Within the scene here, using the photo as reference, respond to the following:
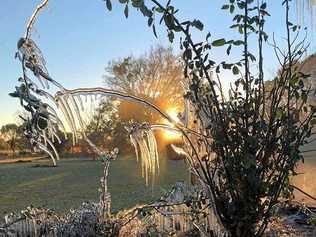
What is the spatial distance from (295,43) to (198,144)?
634mm

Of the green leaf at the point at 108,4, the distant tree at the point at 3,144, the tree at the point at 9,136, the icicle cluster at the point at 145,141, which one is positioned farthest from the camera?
the distant tree at the point at 3,144

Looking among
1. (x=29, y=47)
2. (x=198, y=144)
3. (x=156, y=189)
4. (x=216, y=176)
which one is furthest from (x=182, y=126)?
(x=156, y=189)

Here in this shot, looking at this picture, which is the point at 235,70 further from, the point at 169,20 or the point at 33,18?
the point at 33,18

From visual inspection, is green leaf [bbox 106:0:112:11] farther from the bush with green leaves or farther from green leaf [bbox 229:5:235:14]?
green leaf [bbox 229:5:235:14]

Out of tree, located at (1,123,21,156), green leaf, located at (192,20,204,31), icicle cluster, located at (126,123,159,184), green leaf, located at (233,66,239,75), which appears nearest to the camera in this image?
green leaf, located at (192,20,204,31)

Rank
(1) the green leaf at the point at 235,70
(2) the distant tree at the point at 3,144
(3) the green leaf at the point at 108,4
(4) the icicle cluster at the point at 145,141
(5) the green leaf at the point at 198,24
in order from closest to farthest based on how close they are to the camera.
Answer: (3) the green leaf at the point at 108,4 < (5) the green leaf at the point at 198,24 < (1) the green leaf at the point at 235,70 < (4) the icicle cluster at the point at 145,141 < (2) the distant tree at the point at 3,144

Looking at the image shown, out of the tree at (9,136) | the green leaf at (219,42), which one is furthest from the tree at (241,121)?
the tree at (9,136)

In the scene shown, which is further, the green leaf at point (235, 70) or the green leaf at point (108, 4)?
the green leaf at point (235, 70)

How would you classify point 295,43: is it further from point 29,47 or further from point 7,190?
point 7,190

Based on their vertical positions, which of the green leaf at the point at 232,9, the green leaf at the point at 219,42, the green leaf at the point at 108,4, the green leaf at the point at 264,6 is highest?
the green leaf at the point at 264,6

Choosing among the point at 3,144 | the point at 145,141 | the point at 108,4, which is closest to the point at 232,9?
the point at 108,4

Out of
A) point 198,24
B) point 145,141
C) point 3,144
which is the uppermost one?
point 3,144

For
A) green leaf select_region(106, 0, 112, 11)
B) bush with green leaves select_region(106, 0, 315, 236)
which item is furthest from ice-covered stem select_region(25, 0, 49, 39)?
bush with green leaves select_region(106, 0, 315, 236)

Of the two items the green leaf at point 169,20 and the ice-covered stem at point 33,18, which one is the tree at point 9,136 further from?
the green leaf at point 169,20
